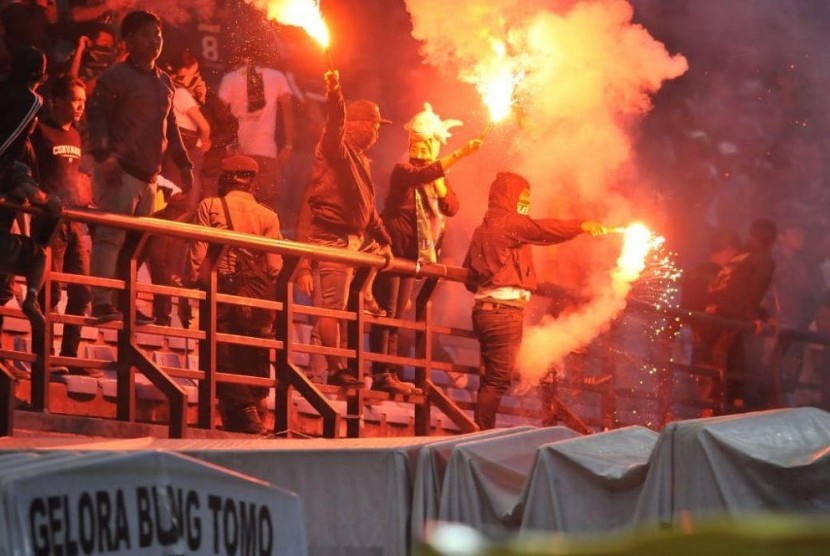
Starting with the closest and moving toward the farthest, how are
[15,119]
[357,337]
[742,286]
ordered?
[15,119]
[357,337]
[742,286]

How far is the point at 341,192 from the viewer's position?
10641 mm

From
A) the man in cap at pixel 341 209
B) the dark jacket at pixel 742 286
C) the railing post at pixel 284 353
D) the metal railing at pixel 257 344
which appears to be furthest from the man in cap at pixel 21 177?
the dark jacket at pixel 742 286

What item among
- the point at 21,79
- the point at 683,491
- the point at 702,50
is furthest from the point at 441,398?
the point at 702,50

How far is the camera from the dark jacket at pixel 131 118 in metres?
9.50

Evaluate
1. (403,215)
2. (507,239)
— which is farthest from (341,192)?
(507,239)

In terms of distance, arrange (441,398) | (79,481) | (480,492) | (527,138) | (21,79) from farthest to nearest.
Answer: (527,138) → (441,398) → (21,79) → (480,492) → (79,481)

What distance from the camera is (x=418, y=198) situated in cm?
1106

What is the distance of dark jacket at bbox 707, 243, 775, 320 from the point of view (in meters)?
13.7

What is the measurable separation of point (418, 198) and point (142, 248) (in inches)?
101

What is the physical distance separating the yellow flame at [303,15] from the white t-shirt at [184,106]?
123 centimetres

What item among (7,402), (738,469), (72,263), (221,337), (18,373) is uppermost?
(72,263)

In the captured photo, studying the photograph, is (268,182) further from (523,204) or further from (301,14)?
(523,204)

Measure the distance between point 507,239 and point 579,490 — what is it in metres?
4.56

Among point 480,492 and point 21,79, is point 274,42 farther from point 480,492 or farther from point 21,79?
point 480,492
